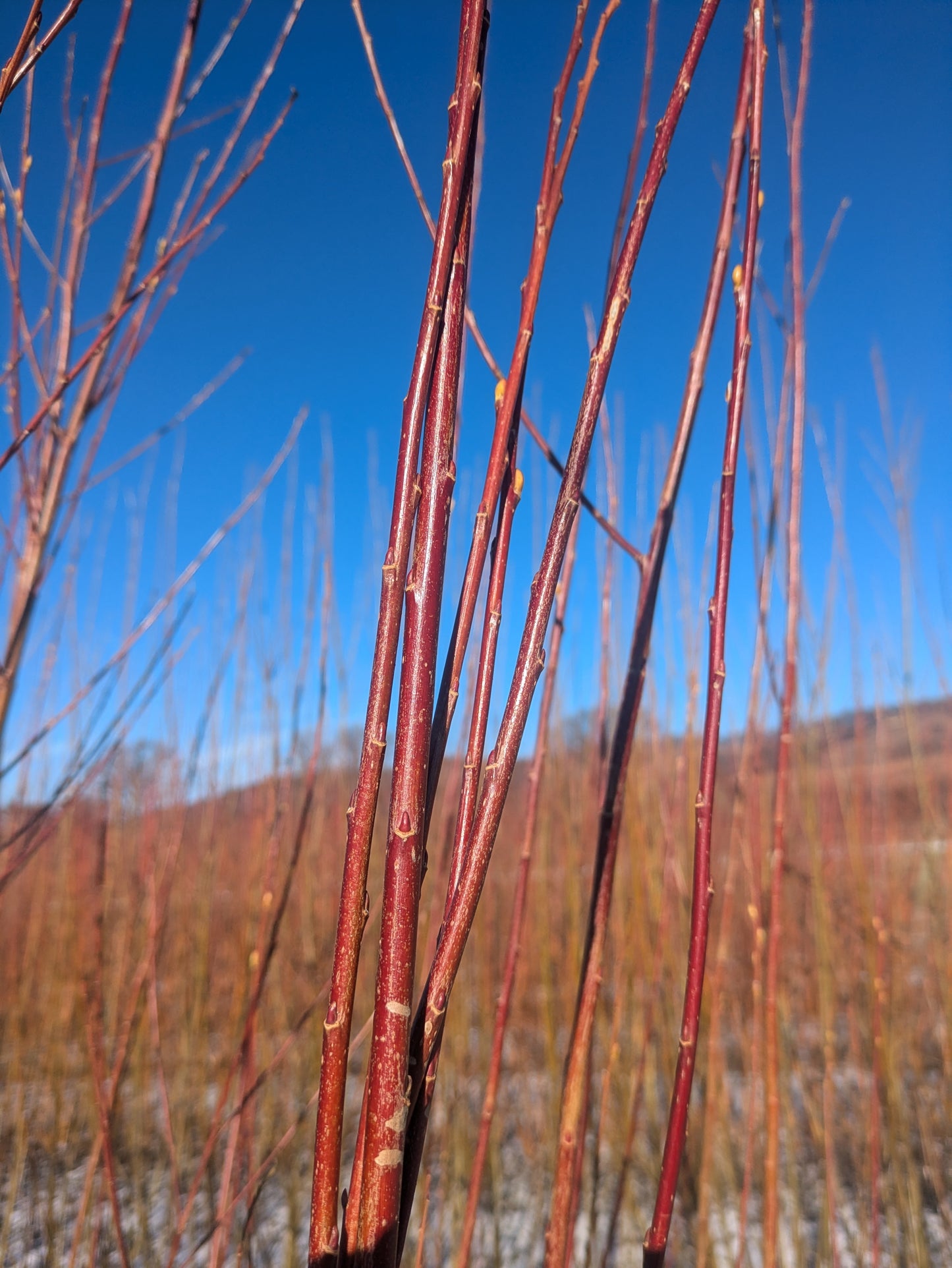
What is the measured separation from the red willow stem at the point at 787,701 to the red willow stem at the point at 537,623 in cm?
22

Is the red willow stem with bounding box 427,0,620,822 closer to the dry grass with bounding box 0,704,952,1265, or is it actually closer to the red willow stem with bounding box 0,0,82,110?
the red willow stem with bounding box 0,0,82,110

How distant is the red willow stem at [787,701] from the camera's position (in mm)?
431

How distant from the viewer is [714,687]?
329mm

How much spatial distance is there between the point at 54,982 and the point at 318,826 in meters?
0.63

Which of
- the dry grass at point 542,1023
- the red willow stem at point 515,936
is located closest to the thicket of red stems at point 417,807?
the red willow stem at point 515,936

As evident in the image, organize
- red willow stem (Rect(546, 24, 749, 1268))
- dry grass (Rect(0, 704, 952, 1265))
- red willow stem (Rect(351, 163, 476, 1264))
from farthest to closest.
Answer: dry grass (Rect(0, 704, 952, 1265)) → red willow stem (Rect(546, 24, 749, 1268)) → red willow stem (Rect(351, 163, 476, 1264))

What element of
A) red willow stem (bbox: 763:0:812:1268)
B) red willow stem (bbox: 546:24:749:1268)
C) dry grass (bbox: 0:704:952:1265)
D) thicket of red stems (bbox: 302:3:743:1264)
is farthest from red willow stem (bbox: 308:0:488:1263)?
dry grass (bbox: 0:704:952:1265)

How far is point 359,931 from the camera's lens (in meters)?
0.25

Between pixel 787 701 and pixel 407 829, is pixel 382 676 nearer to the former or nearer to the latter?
pixel 407 829

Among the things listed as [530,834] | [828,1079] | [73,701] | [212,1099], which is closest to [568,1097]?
[530,834]

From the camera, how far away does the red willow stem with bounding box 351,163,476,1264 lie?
0.73ft

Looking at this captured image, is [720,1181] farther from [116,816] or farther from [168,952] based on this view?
[116,816]

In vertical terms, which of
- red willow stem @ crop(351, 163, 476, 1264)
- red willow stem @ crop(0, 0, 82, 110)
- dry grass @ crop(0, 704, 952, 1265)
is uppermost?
red willow stem @ crop(0, 0, 82, 110)

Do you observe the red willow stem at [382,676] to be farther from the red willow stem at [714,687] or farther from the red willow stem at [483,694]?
the red willow stem at [714,687]
